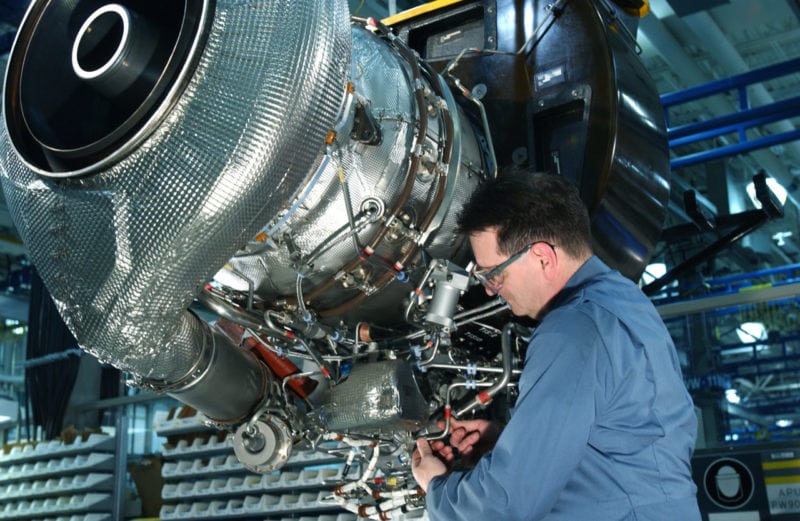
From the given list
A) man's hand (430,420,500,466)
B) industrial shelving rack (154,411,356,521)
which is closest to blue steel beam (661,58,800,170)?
industrial shelving rack (154,411,356,521)

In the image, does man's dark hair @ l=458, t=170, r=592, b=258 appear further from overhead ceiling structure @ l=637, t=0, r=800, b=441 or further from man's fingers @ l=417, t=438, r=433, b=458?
overhead ceiling structure @ l=637, t=0, r=800, b=441

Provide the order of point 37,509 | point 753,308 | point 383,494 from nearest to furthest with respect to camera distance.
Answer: point 383,494
point 753,308
point 37,509

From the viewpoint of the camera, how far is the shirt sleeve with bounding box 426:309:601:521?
1230 millimetres

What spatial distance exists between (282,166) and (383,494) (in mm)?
994

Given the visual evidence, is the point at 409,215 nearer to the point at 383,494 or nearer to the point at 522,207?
the point at 522,207

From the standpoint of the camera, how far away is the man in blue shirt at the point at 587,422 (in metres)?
1.24

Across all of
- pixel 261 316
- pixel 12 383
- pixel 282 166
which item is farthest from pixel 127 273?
pixel 12 383

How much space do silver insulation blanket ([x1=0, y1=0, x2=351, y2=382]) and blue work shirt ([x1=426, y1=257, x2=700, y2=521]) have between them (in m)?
0.52

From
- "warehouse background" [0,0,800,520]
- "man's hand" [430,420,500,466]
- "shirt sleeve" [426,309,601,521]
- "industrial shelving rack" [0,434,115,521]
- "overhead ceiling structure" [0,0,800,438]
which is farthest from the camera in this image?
"industrial shelving rack" [0,434,115,521]

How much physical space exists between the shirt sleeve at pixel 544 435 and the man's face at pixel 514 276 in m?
0.23

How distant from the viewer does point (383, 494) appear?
201cm

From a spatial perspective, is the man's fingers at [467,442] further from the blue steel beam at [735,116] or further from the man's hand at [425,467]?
the blue steel beam at [735,116]

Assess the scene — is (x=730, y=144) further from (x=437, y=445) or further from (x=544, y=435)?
(x=544, y=435)

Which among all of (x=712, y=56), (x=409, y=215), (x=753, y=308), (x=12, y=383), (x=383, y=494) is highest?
(x=712, y=56)
